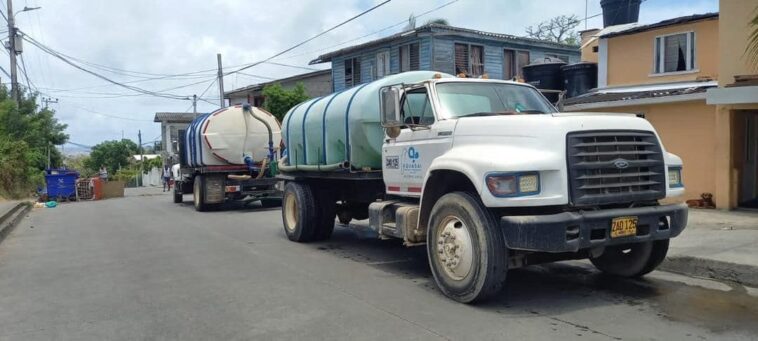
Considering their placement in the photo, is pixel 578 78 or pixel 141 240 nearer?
pixel 141 240

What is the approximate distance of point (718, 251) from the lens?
25.4 ft

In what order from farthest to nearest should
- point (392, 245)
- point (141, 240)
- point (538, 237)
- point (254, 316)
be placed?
1. point (141, 240)
2. point (392, 245)
3. point (254, 316)
4. point (538, 237)

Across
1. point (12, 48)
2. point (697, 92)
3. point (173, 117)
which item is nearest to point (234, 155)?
point (697, 92)

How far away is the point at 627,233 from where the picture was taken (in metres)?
5.59

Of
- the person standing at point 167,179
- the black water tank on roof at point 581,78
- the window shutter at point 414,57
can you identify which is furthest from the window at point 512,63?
the person standing at point 167,179

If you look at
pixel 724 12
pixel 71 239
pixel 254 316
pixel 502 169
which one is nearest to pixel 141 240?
pixel 71 239

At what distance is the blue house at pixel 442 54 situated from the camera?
25594mm

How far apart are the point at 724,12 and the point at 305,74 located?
3143 cm

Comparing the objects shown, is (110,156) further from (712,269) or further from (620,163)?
(620,163)

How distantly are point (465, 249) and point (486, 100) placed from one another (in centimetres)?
208

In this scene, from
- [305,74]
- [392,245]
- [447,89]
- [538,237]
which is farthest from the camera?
[305,74]

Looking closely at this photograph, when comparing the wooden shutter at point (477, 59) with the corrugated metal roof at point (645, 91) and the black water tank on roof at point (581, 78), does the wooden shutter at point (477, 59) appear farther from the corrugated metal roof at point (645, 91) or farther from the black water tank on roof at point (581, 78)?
the corrugated metal roof at point (645, 91)

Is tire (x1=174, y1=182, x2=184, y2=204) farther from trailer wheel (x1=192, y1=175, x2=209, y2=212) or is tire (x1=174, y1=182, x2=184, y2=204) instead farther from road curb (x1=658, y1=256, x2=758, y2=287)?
road curb (x1=658, y1=256, x2=758, y2=287)

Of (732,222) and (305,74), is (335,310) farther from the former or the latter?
(305,74)
